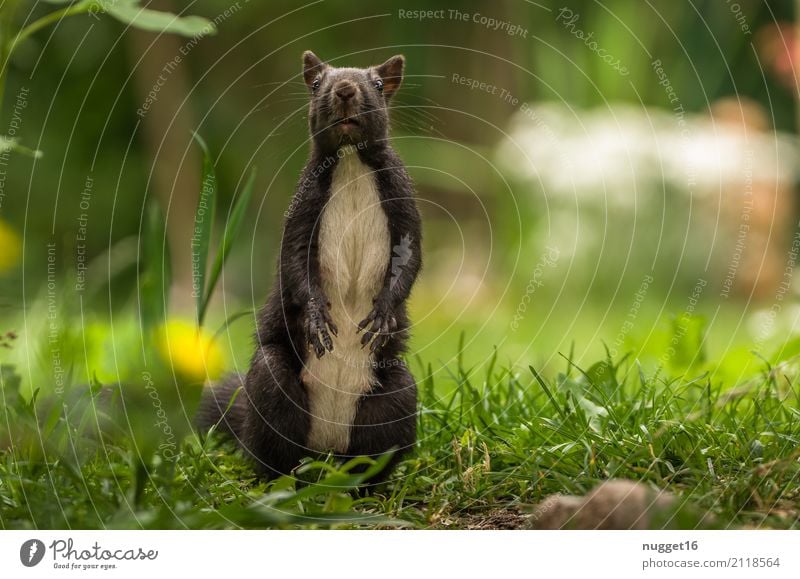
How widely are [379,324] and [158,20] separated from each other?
1.34 meters

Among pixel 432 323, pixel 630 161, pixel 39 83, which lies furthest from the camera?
pixel 39 83

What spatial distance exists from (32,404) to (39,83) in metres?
7.08

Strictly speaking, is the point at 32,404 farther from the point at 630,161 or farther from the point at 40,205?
the point at 40,205

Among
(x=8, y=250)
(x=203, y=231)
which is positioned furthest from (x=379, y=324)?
(x=8, y=250)

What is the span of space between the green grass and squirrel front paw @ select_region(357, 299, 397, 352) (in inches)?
18.5

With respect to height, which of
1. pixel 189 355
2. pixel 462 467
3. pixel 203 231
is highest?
pixel 203 231

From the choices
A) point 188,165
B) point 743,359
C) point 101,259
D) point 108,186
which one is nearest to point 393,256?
point 743,359

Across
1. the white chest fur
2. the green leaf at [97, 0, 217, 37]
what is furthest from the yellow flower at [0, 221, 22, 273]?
the white chest fur

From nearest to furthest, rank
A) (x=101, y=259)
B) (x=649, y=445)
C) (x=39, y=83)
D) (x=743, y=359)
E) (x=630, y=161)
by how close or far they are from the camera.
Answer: (x=649, y=445), (x=743, y=359), (x=101, y=259), (x=630, y=161), (x=39, y=83)

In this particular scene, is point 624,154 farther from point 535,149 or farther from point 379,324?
point 379,324

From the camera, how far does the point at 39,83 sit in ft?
33.9

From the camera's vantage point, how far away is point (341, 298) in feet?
13.5
